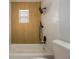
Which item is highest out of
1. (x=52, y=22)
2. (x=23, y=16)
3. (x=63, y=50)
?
(x=23, y=16)

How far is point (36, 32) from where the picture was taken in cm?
432

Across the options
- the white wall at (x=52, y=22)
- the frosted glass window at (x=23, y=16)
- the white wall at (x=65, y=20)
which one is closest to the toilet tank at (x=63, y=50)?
the white wall at (x=65, y=20)

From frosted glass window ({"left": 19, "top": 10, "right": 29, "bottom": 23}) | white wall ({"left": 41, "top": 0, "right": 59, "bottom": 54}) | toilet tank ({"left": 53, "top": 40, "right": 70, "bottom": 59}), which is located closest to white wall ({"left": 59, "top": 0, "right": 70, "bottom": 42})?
toilet tank ({"left": 53, "top": 40, "right": 70, "bottom": 59})

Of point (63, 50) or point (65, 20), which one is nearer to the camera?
point (63, 50)

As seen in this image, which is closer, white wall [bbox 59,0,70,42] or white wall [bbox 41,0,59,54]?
white wall [bbox 59,0,70,42]

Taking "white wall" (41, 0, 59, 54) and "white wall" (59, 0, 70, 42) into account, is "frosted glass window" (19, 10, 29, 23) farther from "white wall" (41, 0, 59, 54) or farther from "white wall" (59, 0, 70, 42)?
"white wall" (59, 0, 70, 42)

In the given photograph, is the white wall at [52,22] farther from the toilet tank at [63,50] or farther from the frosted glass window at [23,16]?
the frosted glass window at [23,16]

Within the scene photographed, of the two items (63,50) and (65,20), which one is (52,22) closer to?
(65,20)

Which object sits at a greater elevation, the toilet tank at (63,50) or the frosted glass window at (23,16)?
the frosted glass window at (23,16)

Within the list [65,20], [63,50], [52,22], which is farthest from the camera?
[52,22]

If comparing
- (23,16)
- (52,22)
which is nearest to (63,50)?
(52,22)

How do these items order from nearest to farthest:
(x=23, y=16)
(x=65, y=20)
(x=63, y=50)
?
(x=63, y=50) < (x=65, y=20) < (x=23, y=16)

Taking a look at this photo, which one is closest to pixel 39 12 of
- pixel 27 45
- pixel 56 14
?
pixel 27 45
